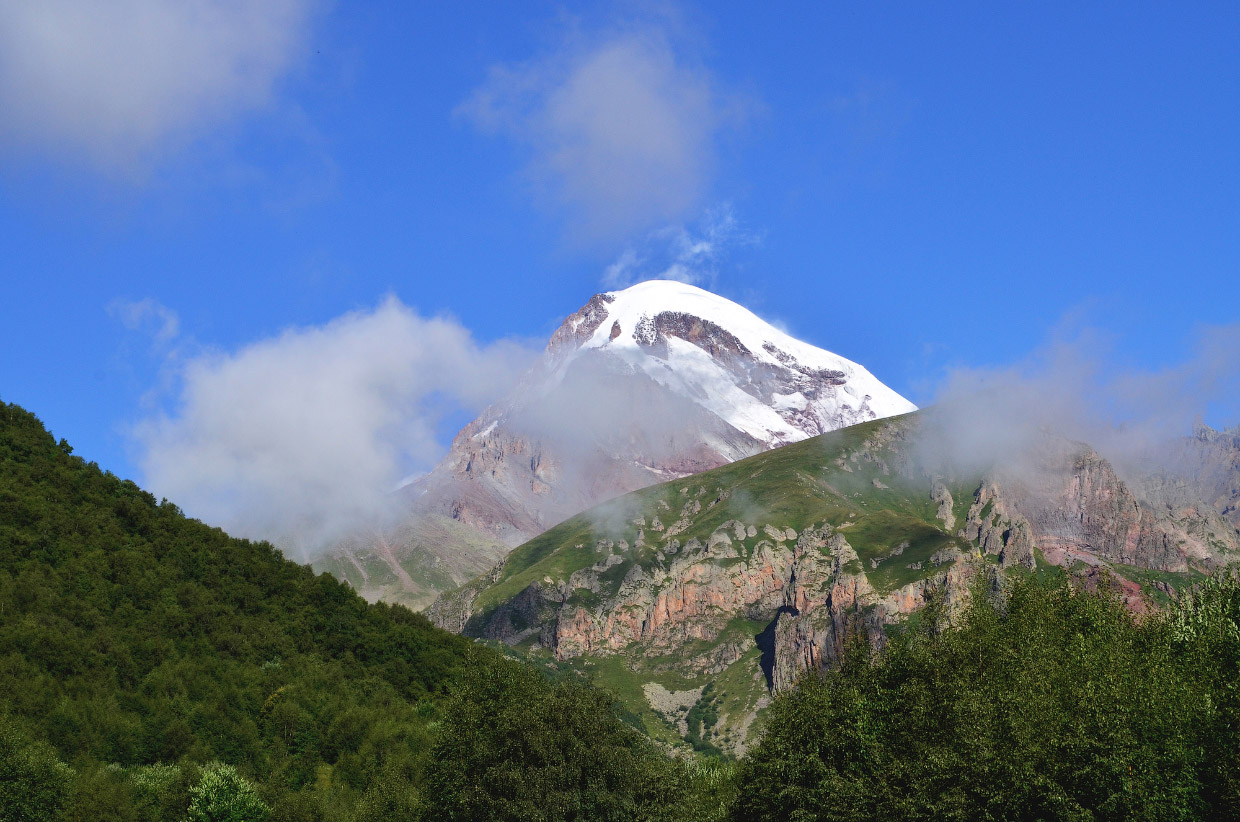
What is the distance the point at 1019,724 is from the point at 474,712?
40.7 metres

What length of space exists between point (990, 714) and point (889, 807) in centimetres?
890

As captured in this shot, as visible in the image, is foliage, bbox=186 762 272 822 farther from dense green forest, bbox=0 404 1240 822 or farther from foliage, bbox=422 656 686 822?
foliage, bbox=422 656 686 822

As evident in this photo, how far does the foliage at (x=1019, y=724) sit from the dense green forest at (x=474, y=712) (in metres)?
0.20

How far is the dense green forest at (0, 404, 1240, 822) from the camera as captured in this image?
2530 inches

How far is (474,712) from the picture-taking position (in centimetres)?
8381

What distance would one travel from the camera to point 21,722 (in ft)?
357

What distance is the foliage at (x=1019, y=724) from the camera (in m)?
61.5

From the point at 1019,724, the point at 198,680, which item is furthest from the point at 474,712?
the point at 198,680

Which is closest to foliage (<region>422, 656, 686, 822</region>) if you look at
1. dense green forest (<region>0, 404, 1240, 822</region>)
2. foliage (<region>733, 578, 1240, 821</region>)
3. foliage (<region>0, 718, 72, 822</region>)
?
dense green forest (<region>0, 404, 1240, 822</region>)

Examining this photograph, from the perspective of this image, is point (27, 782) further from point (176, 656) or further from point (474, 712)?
point (176, 656)

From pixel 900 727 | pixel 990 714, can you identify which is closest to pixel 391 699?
pixel 900 727

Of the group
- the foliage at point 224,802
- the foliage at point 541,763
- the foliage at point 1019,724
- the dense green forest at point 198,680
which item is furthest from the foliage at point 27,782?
the foliage at point 1019,724

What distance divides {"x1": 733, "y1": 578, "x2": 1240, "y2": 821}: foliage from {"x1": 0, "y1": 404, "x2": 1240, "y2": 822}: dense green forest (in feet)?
0.65

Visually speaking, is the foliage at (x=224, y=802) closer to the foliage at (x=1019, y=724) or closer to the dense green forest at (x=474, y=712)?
→ the dense green forest at (x=474, y=712)
